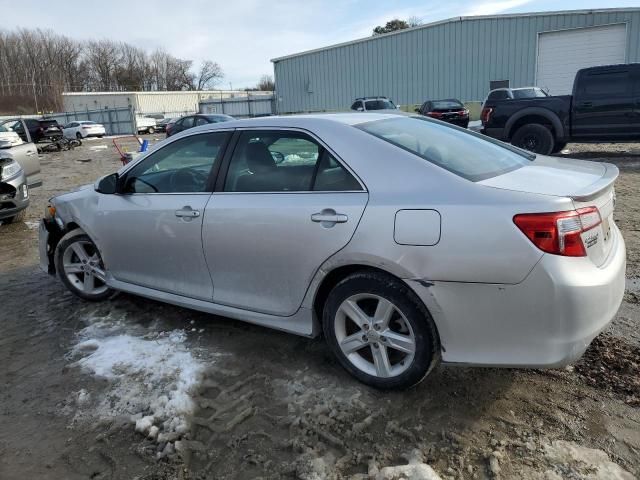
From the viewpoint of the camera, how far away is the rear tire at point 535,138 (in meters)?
11.7

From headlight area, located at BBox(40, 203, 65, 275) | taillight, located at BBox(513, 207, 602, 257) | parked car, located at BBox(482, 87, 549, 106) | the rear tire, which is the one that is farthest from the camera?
parked car, located at BBox(482, 87, 549, 106)

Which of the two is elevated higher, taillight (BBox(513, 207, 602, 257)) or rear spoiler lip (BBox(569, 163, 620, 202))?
rear spoiler lip (BBox(569, 163, 620, 202))

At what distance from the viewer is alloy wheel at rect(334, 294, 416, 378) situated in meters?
2.73

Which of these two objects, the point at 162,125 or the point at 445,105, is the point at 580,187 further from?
the point at 162,125

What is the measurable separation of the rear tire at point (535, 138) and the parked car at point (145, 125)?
33116mm

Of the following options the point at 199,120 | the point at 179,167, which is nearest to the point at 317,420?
the point at 179,167

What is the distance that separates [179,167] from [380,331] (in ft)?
6.97

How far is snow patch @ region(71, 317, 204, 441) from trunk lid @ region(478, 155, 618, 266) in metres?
2.03

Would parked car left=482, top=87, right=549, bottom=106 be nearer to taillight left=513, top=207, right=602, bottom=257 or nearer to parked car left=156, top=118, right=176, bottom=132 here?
taillight left=513, top=207, right=602, bottom=257

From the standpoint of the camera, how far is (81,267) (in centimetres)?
446

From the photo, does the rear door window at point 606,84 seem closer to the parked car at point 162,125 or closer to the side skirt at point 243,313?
the side skirt at point 243,313

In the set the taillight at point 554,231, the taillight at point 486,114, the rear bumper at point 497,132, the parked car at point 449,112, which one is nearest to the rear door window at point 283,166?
the taillight at point 554,231

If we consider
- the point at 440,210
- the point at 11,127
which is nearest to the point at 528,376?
the point at 440,210

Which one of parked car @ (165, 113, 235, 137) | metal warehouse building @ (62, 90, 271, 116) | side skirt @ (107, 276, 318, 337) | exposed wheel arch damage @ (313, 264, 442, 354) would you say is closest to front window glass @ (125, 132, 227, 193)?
side skirt @ (107, 276, 318, 337)
